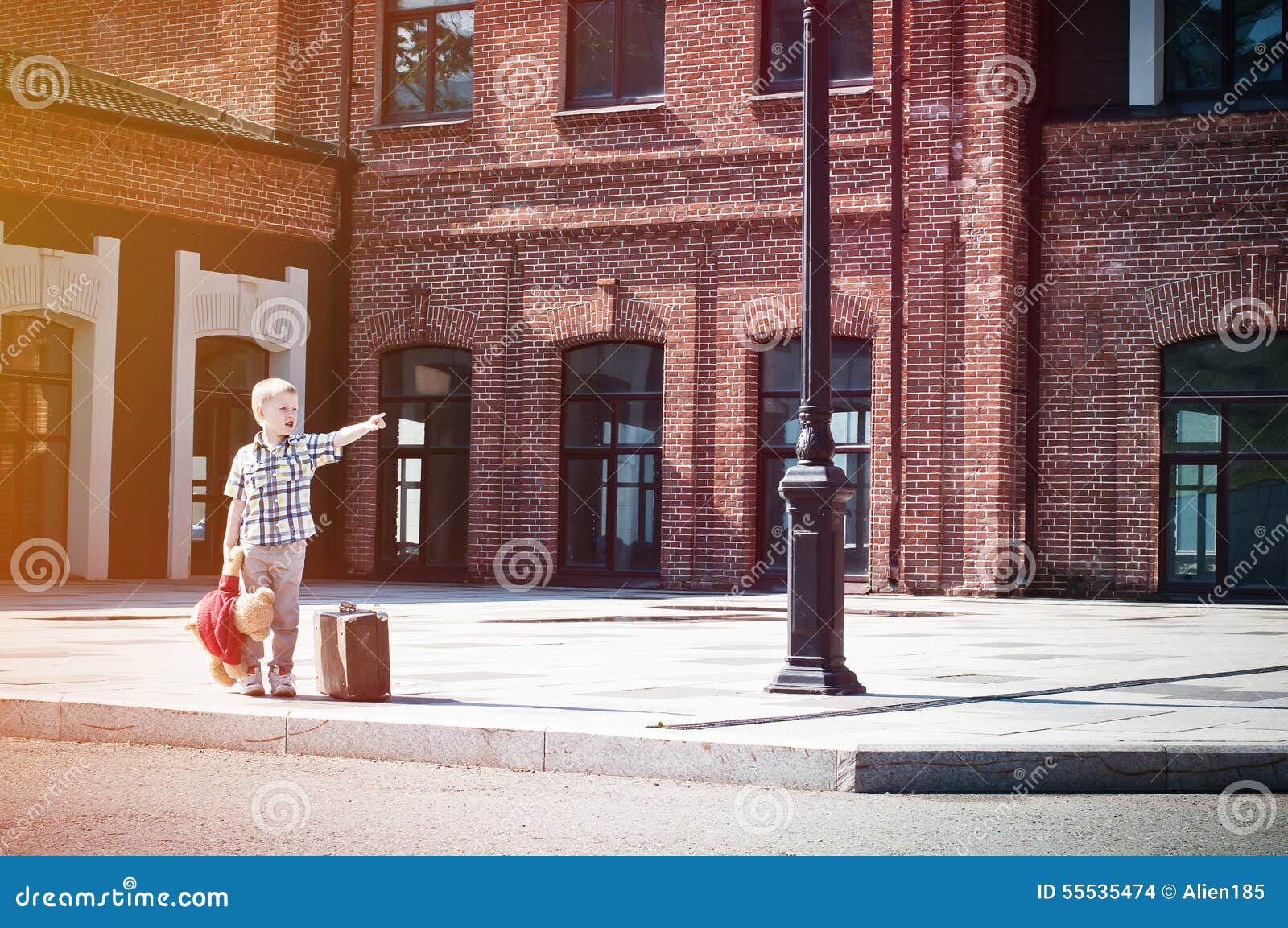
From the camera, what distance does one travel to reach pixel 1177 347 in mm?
18891

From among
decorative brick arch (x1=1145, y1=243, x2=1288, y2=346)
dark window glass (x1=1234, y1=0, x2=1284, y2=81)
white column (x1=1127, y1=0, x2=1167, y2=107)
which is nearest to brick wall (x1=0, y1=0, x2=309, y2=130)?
white column (x1=1127, y1=0, x2=1167, y2=107)

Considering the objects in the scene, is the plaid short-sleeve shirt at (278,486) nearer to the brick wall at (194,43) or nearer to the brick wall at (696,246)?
the brick wall at (696,246)

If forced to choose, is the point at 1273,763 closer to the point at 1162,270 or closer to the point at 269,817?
the point at 269,817

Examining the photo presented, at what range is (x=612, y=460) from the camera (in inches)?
835

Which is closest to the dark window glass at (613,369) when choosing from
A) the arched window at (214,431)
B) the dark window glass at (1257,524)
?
the arched window at (214,431)

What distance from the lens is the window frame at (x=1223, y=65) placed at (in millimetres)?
18656

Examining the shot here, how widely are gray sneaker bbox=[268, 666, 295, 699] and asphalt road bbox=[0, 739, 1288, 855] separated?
1.02 m

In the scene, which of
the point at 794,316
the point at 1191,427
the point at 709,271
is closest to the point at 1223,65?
the point at 1191,427

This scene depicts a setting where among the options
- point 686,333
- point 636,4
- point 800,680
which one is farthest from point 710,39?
point 800,680

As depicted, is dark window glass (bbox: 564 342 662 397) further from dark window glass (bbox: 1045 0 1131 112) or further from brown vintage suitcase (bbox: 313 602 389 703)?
brown vintage suitcase (bbox: 313 602 389 703)

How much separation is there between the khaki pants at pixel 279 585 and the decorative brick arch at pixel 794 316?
1195 centimetres

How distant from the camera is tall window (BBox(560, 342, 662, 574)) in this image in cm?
2103

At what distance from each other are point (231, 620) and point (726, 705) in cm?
250

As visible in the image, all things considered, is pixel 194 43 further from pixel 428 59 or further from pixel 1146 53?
pixel 1146 53
